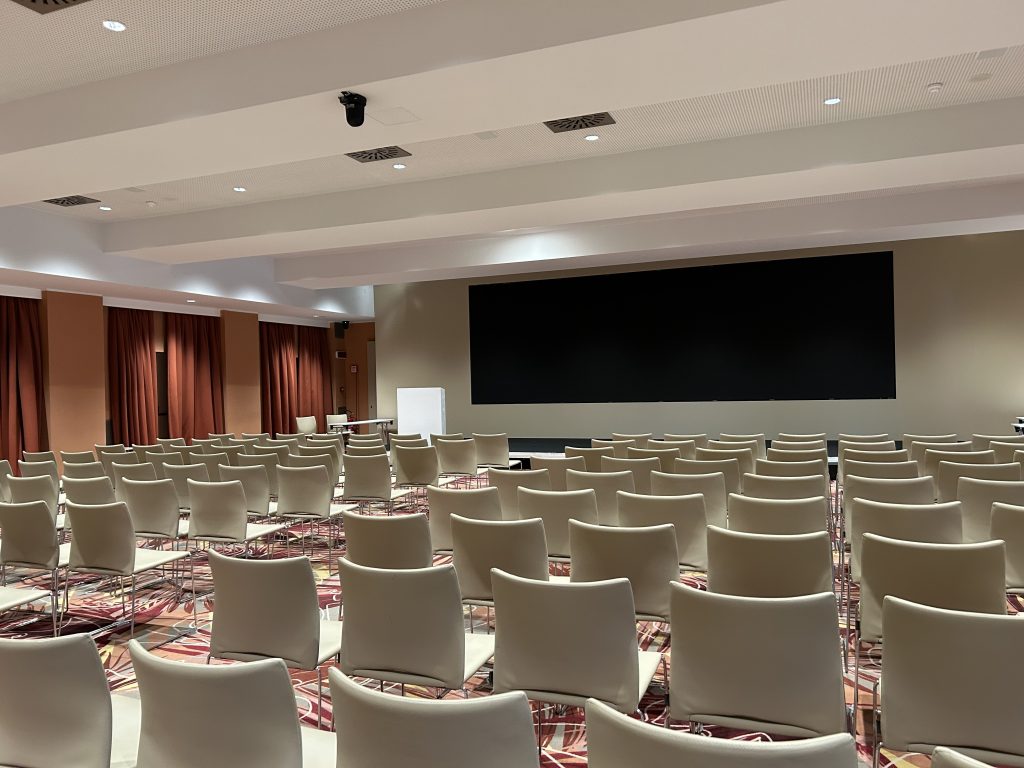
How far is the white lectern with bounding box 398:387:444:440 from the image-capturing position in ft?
48.7

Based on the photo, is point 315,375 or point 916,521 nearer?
point 916,521

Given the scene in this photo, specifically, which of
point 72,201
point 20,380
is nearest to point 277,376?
point 20,380

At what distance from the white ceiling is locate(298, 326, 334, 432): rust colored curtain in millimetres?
7595

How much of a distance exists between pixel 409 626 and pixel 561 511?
1.96 m

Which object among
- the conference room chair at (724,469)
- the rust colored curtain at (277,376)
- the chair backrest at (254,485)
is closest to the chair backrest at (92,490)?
the chair backrest at (254,485)

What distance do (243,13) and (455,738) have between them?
4.61m

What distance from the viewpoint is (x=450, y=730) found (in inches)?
65.4

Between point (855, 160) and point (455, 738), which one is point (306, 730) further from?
point (855, 160)

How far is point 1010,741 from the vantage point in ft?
6.93

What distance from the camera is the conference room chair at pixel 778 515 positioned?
411cm

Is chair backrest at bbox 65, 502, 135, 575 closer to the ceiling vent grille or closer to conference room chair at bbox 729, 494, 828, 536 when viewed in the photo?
the ceiling vent grille

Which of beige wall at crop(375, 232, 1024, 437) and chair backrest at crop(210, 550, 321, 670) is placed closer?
chair backrest at crop(210, 550, 321, 670)

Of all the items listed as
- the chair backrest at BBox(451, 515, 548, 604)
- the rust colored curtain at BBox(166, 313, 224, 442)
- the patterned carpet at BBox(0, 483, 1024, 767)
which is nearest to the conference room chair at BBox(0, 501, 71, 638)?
the patterned carpet at BBox(0, 483, 1024, 767)

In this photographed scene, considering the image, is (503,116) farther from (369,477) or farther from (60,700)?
(60,700)
